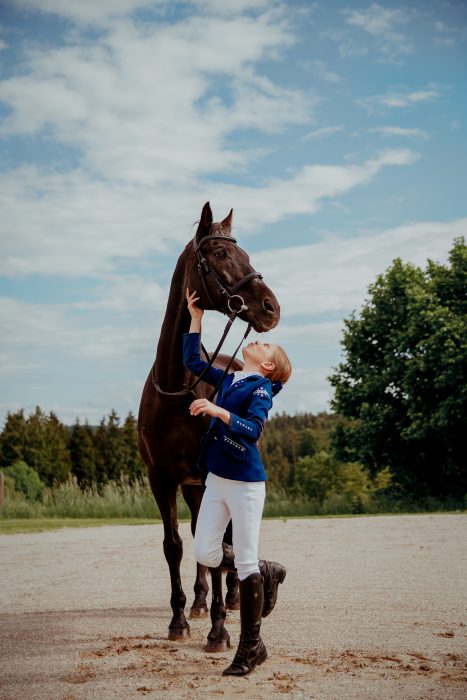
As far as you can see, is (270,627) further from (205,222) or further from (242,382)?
(205,222)

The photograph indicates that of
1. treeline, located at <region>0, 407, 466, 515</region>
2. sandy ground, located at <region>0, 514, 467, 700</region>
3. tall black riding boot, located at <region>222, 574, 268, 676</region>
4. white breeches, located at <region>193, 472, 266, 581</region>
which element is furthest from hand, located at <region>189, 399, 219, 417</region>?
treeline, located at <region>0, 407, 466, 515</region>

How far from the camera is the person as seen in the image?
14.7 feet

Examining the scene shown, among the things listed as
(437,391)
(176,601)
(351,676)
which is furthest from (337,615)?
(437,391)

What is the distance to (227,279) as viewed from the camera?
200 inches

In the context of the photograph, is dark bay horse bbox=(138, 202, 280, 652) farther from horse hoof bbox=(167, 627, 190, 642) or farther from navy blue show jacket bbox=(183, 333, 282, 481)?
navy blue show jacket bbox=(183, 333, 282, 481)

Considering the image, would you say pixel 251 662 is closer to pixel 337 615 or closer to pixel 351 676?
pixel 351 676

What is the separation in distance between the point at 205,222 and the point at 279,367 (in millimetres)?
1284

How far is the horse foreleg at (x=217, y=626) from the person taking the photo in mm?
5176

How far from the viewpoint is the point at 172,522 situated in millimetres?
5891

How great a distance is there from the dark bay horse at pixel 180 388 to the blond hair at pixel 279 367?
0.95 feet

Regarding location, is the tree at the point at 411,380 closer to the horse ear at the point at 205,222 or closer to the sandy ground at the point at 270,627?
the sandy ground at the point at 270,627

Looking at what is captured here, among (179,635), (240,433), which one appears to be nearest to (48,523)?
(179,635)

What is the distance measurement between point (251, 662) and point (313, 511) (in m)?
18.6

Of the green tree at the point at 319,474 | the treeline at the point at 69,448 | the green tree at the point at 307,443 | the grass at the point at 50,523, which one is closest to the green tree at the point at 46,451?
the treeline at the point at 69,448
